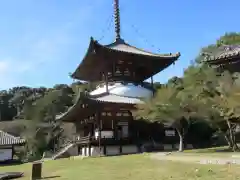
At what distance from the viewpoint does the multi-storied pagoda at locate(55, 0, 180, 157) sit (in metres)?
28.7

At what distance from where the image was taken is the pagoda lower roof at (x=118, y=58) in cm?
3125

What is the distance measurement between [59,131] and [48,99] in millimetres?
14492

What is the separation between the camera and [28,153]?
1865 inches

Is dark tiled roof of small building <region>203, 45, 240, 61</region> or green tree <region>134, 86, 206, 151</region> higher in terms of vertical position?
dark tiled roof of small building <region>203, 45, 240, 61</region>

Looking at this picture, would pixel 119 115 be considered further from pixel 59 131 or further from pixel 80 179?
pixel 59 131

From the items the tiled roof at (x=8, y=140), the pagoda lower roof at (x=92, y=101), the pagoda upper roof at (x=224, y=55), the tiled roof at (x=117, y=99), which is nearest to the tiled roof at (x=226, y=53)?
Answer: the pagoda upper roof at (x=224, y=55)

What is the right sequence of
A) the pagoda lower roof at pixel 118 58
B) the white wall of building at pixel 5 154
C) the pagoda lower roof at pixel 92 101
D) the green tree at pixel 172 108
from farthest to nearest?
the white wall of building at pixel 5 154 < the pagoda lower roof at pixel 118 58 < the pagoda lower roof at pixel 92 101 < the green tree at pixel 172 108

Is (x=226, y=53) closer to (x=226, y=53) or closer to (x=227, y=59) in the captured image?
(x=226, y=53)

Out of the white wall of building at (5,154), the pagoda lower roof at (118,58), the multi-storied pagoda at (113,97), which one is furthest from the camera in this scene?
the white wall of building at (5,154)

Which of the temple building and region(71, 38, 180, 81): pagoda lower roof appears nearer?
the temple building

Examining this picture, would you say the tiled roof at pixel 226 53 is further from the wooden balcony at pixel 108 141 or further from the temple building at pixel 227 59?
the wooden balcony at pixel 108 141

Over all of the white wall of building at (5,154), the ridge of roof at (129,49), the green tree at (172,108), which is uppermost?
the ridge of roof at (129,49)

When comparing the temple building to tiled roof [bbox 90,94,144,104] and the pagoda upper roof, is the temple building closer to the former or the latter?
the pagoda upper roof

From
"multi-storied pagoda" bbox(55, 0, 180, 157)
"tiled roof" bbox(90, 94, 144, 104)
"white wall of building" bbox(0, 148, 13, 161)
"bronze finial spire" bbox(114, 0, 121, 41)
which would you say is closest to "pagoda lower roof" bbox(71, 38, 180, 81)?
"multi-storied pagoda" bbox(55, 0, 180, 157)
